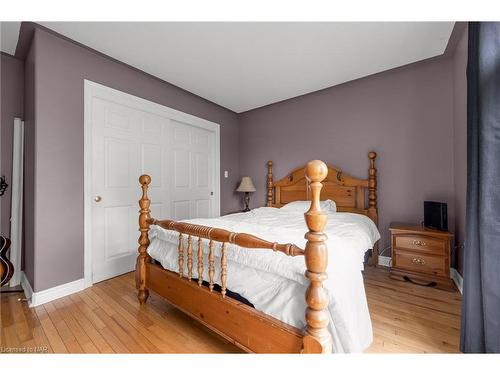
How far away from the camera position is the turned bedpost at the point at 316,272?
37.7 inches

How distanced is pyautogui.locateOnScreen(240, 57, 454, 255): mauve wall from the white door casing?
5.40 feet

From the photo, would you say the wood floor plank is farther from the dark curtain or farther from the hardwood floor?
the dark curtain

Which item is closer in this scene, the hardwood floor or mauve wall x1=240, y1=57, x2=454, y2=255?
the hardwood floor

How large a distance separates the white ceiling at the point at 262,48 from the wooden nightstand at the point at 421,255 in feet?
5.92

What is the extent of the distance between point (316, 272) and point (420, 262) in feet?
6.37

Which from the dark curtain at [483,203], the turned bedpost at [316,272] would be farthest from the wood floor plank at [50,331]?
the dark curtain at [483,203]

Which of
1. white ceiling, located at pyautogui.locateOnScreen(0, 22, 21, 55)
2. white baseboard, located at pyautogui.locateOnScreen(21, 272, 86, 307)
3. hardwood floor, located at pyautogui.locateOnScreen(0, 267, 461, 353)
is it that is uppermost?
white ceiling, located at pyautogui.locateOnScreen(0, 22, 21, 55)

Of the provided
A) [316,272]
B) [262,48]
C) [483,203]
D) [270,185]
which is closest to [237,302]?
[316,272]

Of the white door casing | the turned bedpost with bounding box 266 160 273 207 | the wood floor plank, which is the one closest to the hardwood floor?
the wood floor plank

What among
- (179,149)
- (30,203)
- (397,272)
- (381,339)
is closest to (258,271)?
(381,339)

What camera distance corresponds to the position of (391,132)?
2803 mm

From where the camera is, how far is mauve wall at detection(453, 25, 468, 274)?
2.08 meters

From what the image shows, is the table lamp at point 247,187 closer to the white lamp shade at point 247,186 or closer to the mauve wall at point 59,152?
the white lamp shade at point 247,186

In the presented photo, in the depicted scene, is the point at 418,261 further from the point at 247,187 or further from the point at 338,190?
the point at 247,187
